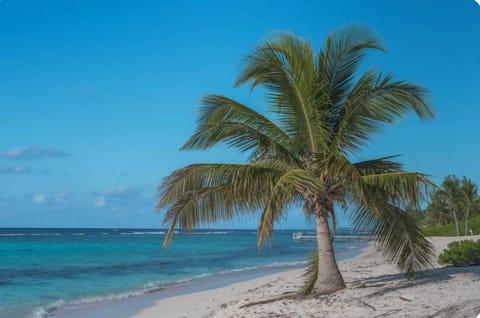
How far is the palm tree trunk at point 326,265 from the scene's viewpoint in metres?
7.60

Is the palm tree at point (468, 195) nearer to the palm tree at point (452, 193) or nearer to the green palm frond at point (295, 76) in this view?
the palm tree at point (452, 193)

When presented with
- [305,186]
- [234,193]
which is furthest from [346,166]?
[234,193]

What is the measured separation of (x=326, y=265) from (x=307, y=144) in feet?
6.29

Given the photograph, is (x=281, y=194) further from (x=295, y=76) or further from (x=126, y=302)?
(x=126, y=302)

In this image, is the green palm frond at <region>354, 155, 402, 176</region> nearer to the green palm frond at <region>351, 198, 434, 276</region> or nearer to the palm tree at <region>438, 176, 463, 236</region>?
the green palm frond at <region>351, 198, 434, 276</region>

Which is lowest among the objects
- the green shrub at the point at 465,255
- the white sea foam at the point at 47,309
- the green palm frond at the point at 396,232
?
the white sea foam at the point at 47,309

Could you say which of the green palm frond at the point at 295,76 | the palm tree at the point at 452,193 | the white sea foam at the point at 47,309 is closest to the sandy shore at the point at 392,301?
the green palm frond at the point at 295,76

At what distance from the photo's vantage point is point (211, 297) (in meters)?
12.4

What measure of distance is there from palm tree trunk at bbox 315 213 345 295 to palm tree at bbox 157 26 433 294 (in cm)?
2

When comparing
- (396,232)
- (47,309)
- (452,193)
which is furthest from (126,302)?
(452,193)

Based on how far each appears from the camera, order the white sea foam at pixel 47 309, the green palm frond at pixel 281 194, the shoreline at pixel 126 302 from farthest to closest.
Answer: the white sea foam at pixel 47 309 < the shoreline at pixel 126 302 < the green palm frond at pixel 281 194

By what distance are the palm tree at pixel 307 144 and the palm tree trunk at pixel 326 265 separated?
0.02 meters

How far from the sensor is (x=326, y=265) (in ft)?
25.1

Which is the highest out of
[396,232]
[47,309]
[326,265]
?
[396,232]
